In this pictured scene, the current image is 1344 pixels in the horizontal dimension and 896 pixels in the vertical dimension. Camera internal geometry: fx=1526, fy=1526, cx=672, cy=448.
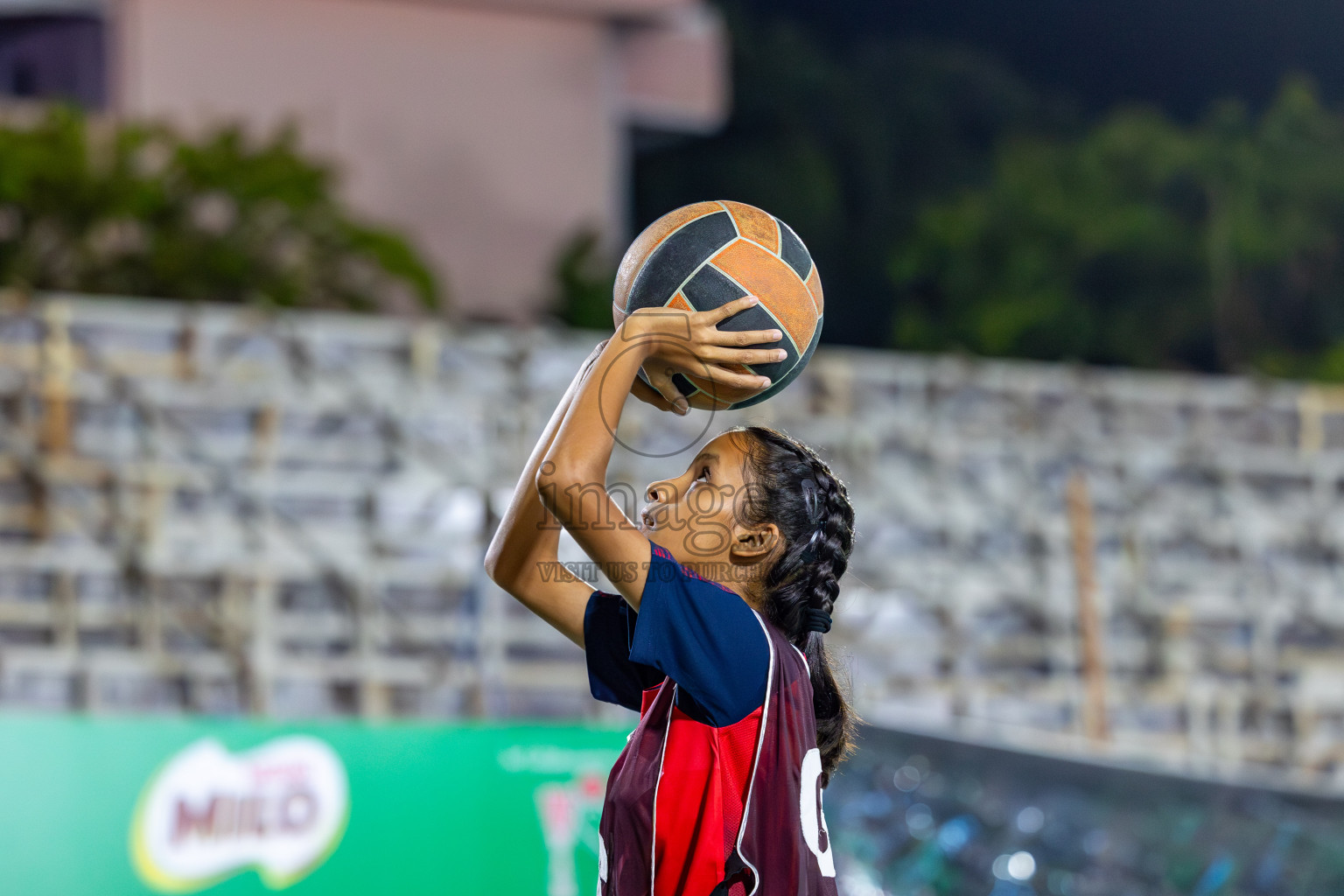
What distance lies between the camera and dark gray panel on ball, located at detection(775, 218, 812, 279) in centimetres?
241

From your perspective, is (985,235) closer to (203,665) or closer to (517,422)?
(517,422)

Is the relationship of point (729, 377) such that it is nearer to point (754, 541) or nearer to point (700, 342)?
point (700, 342)

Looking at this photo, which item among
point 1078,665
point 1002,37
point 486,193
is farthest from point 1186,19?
point 1078,665

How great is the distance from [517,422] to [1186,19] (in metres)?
43.2

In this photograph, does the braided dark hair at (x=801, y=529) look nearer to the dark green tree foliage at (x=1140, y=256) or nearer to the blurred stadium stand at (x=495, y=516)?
the blurred stadium stand at (x=495, y=516)

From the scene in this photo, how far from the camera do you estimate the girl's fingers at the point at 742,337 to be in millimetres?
2129

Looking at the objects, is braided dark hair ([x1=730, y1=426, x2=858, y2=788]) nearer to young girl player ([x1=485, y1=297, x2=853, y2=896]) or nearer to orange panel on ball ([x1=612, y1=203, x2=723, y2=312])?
young girl player ([x1=485, y1=297, x2=853, y2=896])

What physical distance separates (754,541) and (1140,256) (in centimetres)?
2739

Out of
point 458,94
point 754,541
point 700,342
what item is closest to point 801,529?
point 754,541

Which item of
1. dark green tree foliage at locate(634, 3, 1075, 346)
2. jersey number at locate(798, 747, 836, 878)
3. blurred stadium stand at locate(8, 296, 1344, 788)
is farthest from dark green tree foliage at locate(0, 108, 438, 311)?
dark green tree foliage at locate(634, 3, 1075, 346)

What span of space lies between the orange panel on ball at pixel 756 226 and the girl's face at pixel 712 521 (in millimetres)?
347

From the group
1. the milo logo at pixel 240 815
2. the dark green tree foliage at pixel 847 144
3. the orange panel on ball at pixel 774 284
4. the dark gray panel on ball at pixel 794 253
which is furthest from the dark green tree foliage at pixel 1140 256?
the orange panel on ball at pixel 774 284

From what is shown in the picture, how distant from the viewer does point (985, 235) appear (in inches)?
1091

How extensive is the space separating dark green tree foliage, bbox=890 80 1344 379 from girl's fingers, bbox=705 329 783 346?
2415 centimetres
